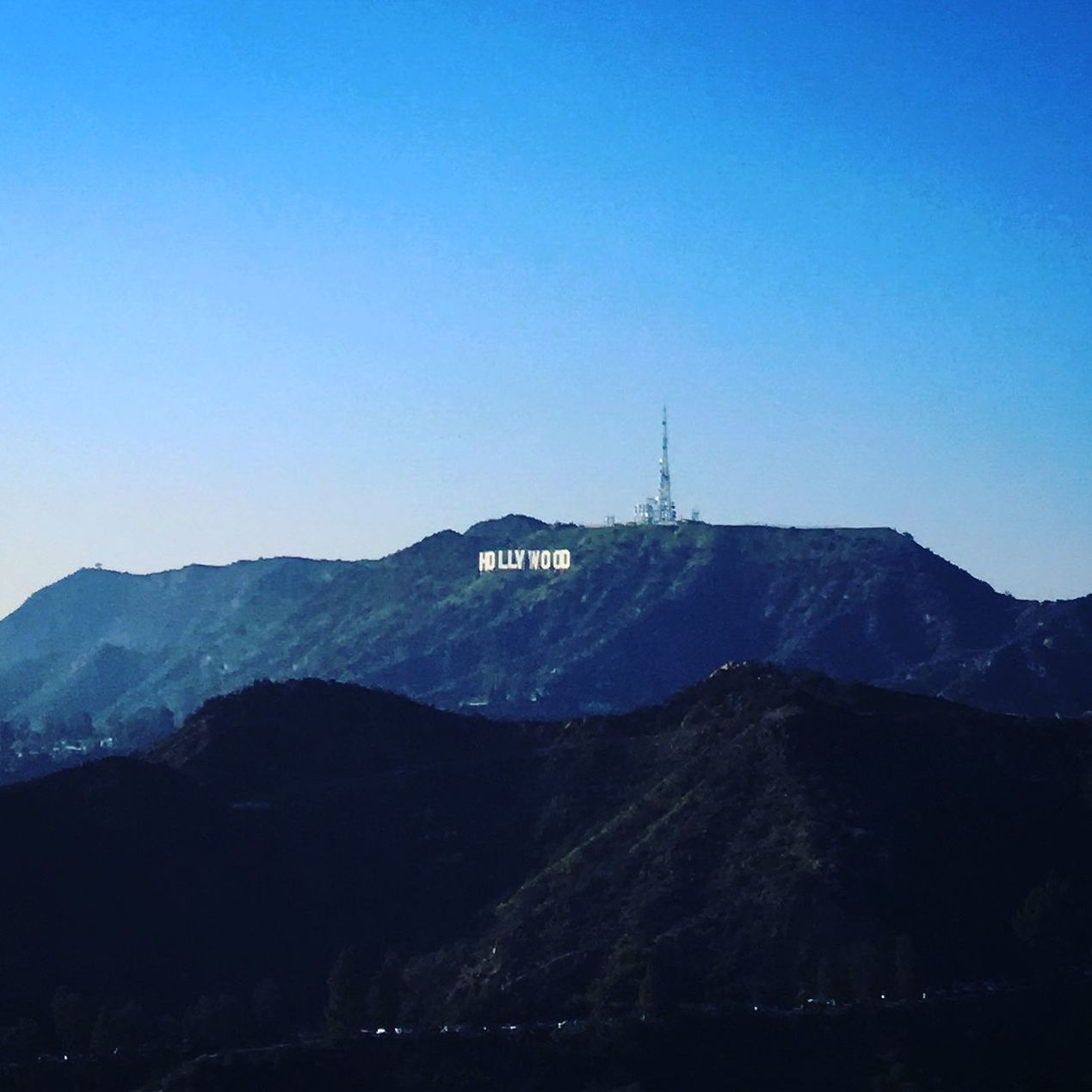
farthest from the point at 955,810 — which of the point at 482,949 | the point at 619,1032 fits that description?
the point at 619,1032

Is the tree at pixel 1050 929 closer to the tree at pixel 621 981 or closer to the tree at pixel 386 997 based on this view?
the tree at pixel 621 981

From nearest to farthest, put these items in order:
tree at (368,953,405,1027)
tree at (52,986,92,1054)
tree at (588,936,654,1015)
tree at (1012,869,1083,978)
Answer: tree at (588,936,654,1015)
tree at (52,986,92,1054)
tree at (368,953,405,1027)
tree at (1012,869,1083,978)

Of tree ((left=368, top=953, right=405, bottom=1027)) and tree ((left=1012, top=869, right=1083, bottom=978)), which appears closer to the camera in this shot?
tree ((left=368, top=953, right=405, bottom=1027))

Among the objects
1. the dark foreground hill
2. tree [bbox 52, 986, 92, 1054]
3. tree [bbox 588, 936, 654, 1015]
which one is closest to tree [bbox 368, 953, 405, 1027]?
the dark foreground hill

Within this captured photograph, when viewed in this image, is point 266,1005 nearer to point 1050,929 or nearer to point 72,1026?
point 72,1026

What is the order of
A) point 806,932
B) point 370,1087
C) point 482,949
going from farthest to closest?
point 482,949, point 806,932, point 370,1087

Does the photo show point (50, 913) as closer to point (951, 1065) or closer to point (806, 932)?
point (806, 932)

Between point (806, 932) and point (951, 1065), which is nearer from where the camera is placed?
point (951, 1065)

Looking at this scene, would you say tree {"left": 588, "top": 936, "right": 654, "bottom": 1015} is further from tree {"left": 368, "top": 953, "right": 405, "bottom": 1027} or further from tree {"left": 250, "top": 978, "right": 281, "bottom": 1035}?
tree {"left": 250, "top": 978, "right": 281, "bottom": 1035}

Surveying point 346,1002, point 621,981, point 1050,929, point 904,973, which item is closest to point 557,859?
point 621,981
